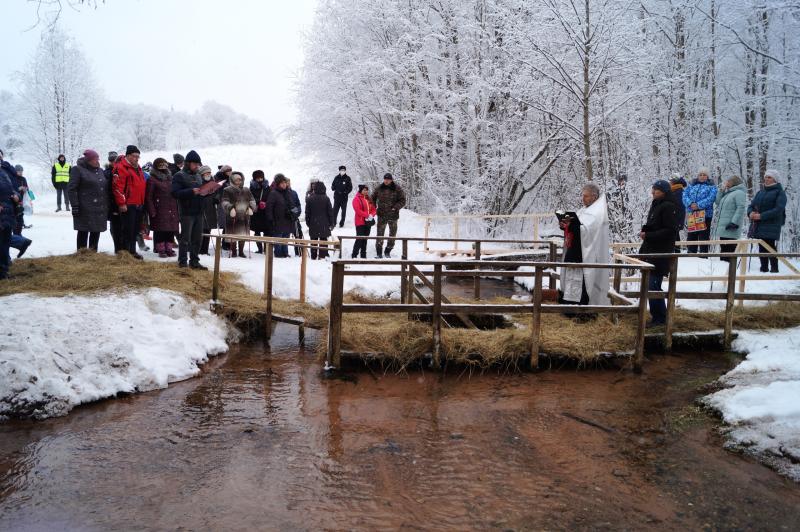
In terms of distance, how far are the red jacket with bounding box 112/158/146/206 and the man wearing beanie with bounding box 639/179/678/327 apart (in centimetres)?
792

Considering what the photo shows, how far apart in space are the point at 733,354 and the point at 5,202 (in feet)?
31.9

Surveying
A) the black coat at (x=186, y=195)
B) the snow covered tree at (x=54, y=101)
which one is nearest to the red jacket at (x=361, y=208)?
the black coat at (x=186, y=195)

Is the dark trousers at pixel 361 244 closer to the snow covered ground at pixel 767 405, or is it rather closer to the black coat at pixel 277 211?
the black coat at pixel 277 211

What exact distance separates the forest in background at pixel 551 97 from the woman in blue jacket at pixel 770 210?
13.8ft

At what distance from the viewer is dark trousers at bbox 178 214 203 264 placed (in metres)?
9.25

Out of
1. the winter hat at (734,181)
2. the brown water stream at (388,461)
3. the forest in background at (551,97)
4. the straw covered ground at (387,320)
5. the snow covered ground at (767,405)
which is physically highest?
the forest in background at (551,97)

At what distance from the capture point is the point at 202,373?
249 inches

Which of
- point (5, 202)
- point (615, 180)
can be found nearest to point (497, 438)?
point (5, 202)

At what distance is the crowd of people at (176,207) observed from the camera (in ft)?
→ 29.6

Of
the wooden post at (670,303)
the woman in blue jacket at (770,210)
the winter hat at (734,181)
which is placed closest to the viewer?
the wooden post at (670,303)

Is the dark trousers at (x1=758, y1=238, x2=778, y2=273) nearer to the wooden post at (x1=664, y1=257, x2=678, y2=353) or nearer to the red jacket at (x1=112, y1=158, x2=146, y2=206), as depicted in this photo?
the wooden post at (x1=664, y1=257, x2=678, y2=353)

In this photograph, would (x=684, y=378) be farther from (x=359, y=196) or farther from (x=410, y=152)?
(x=410, y=152)

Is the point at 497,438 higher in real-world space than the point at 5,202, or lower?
lower

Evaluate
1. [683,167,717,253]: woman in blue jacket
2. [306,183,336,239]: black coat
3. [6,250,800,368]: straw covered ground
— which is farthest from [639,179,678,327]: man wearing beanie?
[306,183,336,239]: black coat
